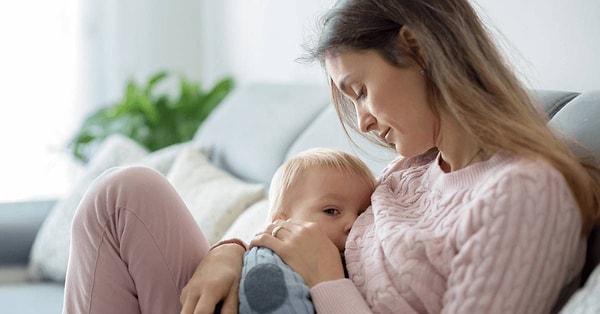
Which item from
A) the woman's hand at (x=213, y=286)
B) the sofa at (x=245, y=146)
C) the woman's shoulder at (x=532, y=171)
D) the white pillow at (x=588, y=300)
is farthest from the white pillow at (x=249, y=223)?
the white pillow at (x=588, y=300)

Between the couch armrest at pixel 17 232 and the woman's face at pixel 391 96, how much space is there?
1.74 m

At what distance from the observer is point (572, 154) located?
1.25 metres

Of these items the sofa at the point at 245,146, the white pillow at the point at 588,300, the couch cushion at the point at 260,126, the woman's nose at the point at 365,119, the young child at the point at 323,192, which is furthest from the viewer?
the couch cushion at the point at 260,126

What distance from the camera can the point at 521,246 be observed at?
1.16 meters

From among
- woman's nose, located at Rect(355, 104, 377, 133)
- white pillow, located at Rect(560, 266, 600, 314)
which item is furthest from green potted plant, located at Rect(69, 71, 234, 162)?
white pillow, located at Rect(560, 266, 600, 314)

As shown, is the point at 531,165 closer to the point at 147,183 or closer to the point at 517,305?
the point at 517,305

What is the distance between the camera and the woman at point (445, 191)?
1171 mm

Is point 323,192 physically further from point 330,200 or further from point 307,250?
point 307,250

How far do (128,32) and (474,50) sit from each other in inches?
127

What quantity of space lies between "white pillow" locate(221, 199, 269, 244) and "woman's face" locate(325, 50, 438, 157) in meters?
0.66

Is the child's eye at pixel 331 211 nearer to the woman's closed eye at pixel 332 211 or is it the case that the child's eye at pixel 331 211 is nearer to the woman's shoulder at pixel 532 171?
the woman's closed eye at pixel 332 211

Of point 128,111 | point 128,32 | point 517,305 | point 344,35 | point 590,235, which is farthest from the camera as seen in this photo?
point 128,32

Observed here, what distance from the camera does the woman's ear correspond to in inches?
54.1

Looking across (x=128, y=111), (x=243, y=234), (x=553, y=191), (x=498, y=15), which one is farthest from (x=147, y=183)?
(x=128, y=111)
